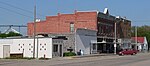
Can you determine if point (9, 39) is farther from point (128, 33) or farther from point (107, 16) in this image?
point (128, 33)

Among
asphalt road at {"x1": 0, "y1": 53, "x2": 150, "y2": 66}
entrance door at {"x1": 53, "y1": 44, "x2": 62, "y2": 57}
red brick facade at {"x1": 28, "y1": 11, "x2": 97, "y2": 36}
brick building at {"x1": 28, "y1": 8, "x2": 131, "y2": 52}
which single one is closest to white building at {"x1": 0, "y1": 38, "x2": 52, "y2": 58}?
entrance door at {"x1": 53, "y1": 44, "x2": 62, "y2": 57}

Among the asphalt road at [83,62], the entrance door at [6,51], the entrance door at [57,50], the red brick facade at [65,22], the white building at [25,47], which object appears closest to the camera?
the asphalt road at [83,62]

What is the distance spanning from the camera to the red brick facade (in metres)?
84.9

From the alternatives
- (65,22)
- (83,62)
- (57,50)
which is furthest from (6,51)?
(83,62)

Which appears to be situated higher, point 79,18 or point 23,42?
point 79,18

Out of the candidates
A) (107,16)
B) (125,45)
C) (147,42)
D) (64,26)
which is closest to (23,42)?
(64,26)

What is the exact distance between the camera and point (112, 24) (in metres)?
95.1

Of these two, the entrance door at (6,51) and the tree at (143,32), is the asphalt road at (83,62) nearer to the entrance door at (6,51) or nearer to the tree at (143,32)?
the entrance door at (6,51)

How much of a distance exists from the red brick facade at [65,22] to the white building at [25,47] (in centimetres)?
1997

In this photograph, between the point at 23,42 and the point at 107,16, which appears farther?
the point at 107,16

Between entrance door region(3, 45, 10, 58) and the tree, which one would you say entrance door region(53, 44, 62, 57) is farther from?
the tree

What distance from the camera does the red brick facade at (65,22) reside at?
8488cm

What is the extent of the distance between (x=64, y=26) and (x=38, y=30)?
7044mm

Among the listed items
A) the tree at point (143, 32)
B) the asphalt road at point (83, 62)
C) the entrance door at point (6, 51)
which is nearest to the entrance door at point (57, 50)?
the entrance door at point (6, 51)
